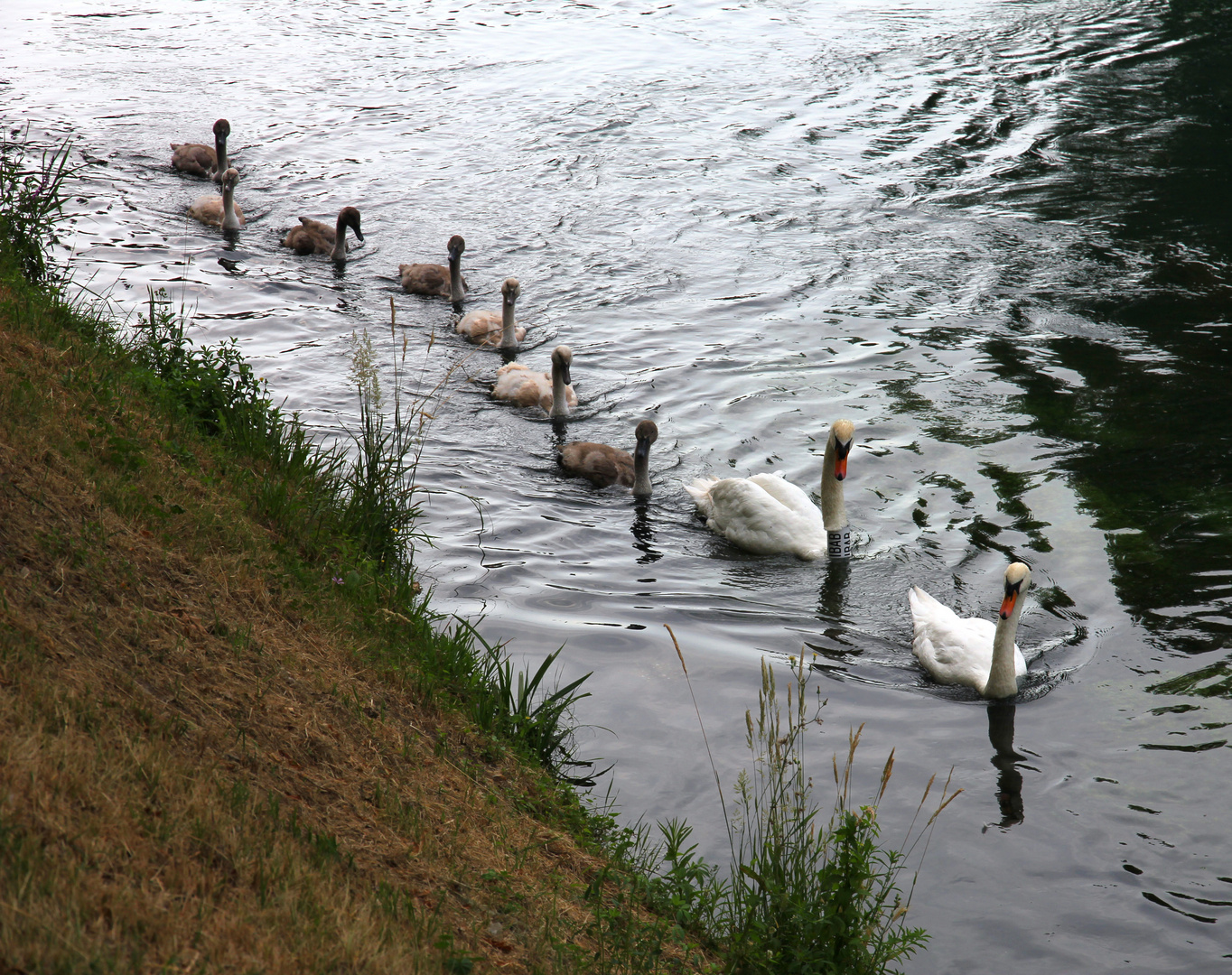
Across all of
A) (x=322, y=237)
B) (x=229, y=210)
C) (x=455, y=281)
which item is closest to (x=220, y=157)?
(x=229, y=210)

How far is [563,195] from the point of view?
18.6 metres

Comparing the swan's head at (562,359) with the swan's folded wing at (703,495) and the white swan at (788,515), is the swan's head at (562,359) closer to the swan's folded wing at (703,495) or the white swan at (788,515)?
the swan's folded wing at (703,495)

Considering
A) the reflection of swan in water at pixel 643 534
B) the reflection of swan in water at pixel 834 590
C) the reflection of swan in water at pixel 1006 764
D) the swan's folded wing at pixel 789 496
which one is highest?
the swan's folded wing at pixel 789 496

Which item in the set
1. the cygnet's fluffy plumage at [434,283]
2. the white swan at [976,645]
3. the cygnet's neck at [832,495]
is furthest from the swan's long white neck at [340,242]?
the white swan at [976,645]

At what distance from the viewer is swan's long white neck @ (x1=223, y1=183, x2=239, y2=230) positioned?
623 inches

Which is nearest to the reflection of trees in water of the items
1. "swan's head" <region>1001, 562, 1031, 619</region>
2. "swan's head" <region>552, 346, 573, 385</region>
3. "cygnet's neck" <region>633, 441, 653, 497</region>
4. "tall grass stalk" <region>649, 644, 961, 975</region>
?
"swan's head" <region>1001, 562, 1031, 619</region>

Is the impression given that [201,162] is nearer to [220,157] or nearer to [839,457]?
[220,157]

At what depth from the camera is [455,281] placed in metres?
14.6

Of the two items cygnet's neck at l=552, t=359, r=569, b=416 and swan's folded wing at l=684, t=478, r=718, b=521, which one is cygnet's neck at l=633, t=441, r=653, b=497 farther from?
cygnet's neck at l=552, t=359, r=569, b=416

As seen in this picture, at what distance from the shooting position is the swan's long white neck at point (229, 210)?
1584cm

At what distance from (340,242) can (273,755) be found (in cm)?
1194

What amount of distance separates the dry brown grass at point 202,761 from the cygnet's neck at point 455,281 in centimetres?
800

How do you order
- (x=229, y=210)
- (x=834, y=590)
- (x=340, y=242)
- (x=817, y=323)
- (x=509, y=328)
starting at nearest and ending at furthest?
(x=834, y=590) < (x=509, y=328) < (x=817, y=323) < (x=340, y=242) < (x=229, y=210)

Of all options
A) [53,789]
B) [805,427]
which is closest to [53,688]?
[53,789]
